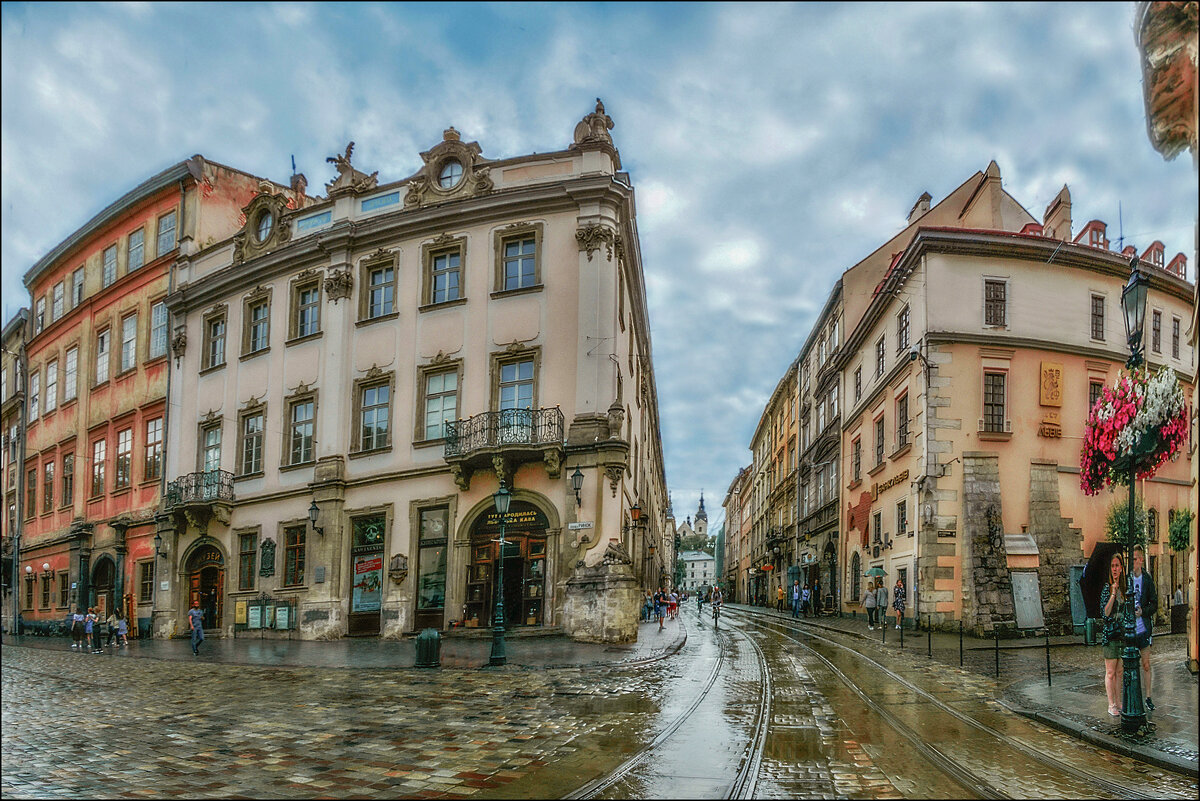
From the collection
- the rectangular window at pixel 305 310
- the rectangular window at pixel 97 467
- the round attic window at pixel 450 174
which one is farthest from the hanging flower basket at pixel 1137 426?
the rectangular window at pixel 97 467

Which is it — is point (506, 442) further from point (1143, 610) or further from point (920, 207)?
point (920, 207)

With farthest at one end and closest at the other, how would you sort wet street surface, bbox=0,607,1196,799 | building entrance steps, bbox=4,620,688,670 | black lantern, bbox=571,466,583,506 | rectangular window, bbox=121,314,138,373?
rectangular window, bbox=121,314,138,373 → black lantern, bbox=571,466,583,506 → building entrance steps, bbox=4,620,688,670 → wet street surface, bbox=0,607,1196,799

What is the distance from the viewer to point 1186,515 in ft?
20.9

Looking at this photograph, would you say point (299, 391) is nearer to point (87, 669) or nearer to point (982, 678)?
point (87, 669)

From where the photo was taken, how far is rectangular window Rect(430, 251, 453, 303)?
2800cm

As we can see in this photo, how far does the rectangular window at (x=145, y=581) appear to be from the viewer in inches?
1388

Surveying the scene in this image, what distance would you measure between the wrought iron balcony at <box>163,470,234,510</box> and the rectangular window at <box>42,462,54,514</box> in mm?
14403

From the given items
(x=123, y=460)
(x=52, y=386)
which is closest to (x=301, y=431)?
(x=123, y=460)

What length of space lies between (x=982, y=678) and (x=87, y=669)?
17.4 metres

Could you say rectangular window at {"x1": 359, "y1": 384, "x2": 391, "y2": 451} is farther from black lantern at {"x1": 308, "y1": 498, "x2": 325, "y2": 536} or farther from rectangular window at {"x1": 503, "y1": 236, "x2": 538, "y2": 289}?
rectangular window at {"x1": 503, "y1": 236, "x2": 538, "y2": 289}

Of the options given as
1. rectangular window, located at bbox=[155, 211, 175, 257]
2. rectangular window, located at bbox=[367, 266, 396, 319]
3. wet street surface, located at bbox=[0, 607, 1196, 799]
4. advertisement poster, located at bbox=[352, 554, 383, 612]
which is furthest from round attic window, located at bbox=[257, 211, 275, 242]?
wet street surface, located at bbox=[0, 607, 1196, 799]

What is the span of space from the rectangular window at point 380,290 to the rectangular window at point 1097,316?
21636 mm

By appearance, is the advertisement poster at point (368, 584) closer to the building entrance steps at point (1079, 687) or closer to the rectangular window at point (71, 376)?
the building entrance steps at point (1079, 687)

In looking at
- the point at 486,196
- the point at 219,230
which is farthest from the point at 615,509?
the point at 219,230
